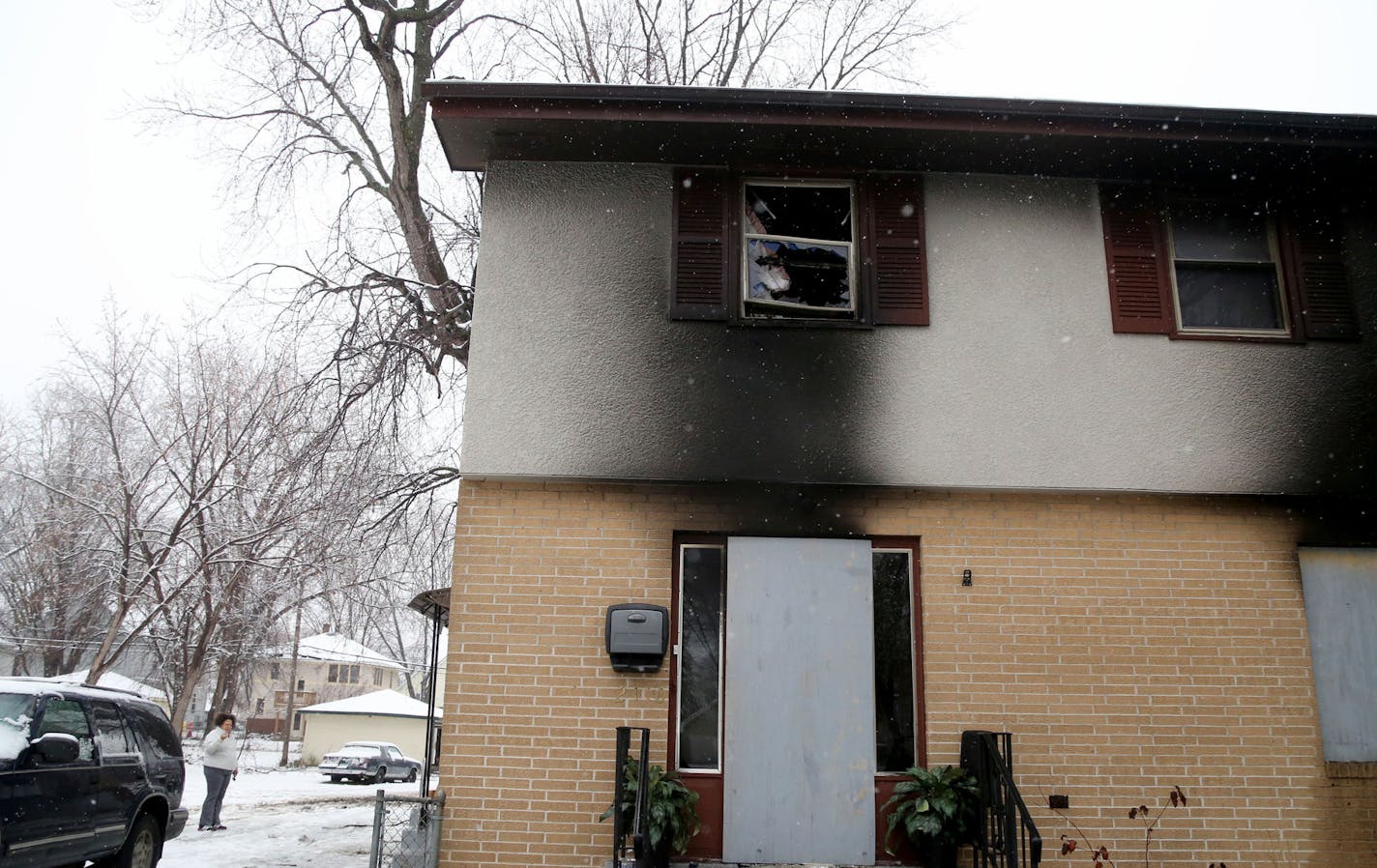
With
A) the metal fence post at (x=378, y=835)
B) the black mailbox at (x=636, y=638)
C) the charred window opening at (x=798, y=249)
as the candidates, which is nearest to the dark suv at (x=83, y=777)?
the metal fence post at (x=378, y=835)

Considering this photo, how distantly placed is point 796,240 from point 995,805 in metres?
4.54

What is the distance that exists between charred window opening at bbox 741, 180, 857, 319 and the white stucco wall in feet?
1.21

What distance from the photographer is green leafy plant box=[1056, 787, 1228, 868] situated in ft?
21.7

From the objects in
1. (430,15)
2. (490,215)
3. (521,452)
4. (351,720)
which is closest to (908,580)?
(521,452)

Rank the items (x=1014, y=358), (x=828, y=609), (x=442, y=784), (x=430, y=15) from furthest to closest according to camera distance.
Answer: (x=430, y=15) → (x=1014, y=358) → (x=828, y=609) → (x=442, y=784)

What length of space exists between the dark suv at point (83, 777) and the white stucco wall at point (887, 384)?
11.9 feet

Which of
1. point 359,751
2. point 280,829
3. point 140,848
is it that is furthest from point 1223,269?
point 359,751

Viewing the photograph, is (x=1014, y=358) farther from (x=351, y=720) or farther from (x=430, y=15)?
(x=351, y=720)

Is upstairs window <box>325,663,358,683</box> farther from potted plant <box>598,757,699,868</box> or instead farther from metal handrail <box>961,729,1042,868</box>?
metal handrail <box>961,729,1042,868</box>

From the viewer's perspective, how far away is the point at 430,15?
496 inches

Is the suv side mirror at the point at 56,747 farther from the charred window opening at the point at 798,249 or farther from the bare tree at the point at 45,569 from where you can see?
the bare tree at the point at 45,569

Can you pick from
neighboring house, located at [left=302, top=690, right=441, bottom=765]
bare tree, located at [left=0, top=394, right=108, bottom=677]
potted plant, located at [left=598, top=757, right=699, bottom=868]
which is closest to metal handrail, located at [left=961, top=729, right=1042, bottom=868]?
potted plant, located at [left=598, top=757, right=699, bottom=868]

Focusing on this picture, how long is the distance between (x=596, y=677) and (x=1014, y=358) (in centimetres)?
405

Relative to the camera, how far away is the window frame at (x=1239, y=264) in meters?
7.76
